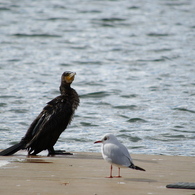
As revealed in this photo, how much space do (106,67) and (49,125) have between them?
10587 mm

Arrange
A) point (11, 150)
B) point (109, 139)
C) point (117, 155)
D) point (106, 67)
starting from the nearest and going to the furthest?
point (117, 155) → point (109, 139) → point (11, 150) → point (106, 67)

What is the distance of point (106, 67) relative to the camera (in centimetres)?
1823

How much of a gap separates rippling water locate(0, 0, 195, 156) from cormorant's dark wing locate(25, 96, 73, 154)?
1.21 meters

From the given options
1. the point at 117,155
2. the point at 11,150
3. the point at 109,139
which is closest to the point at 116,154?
the point at 117,155

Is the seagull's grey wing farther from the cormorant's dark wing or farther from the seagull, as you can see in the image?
the cormorant's dark wing

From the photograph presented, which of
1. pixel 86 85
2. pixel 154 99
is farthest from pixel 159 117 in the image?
pixel 86 85

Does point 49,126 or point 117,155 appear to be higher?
point 117,155

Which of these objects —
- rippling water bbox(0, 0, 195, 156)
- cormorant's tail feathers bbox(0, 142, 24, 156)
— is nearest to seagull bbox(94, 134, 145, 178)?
cormorant's tail feathers bbox(0, 142, 24, 156)

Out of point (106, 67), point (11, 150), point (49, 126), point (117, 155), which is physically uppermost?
point (117, 155)

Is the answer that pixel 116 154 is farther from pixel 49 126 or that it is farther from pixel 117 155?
pixel 49 126

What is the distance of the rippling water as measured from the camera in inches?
416

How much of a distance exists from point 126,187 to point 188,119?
6.33 meters

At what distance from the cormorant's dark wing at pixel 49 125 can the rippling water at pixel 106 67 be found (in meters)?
1.21

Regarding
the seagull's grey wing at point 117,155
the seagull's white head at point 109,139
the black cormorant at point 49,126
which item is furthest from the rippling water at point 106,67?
the seagull's grey wing at point 117,155
